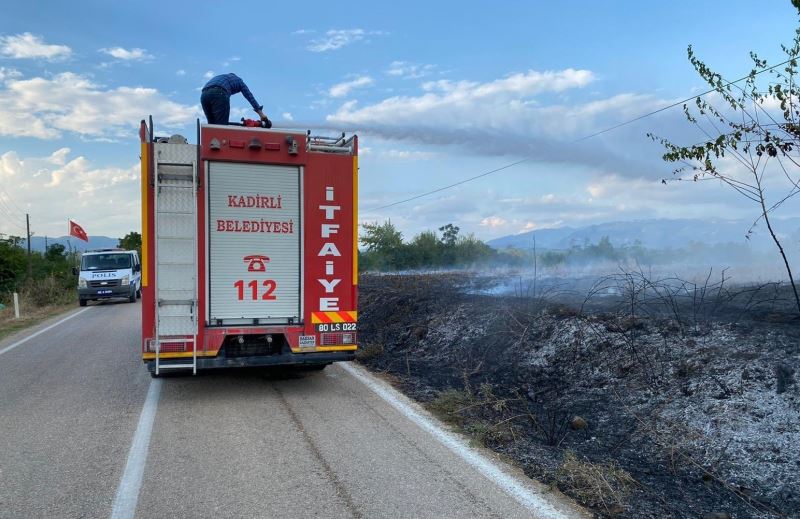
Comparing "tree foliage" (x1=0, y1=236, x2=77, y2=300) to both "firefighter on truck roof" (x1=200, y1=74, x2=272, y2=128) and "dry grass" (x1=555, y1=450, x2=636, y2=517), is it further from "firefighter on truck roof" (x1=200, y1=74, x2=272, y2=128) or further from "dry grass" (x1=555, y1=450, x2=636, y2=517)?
"dry grass" (x1=555, y1=450, x2=636, y2=517)

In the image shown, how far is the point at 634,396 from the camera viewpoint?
6.43 meters

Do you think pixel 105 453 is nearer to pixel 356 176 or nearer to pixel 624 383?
pixel 356 176

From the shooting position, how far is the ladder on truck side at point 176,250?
708cm

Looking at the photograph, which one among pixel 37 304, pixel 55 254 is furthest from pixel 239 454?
pixel 55 254

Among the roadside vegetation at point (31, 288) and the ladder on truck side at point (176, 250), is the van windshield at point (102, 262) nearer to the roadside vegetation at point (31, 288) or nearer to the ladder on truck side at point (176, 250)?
the roadside vegetation at point (31, 288)

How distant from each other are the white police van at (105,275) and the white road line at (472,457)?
19134 millimetres

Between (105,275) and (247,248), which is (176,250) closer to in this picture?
(247,248)

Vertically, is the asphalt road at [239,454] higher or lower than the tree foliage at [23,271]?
lower

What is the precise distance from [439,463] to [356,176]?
13.3 ft

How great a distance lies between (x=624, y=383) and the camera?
22.2ft

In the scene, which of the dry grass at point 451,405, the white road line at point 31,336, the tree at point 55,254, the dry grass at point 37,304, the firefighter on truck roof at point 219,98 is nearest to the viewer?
the dry grass at point 451,405

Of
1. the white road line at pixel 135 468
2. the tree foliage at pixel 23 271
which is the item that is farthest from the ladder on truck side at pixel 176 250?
the tree foliage at pixel 23 271

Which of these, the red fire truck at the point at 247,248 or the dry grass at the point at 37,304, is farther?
the dry grass at the point at 37,304

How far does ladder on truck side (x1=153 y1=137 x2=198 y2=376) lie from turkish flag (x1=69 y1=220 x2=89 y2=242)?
33.2 meters
